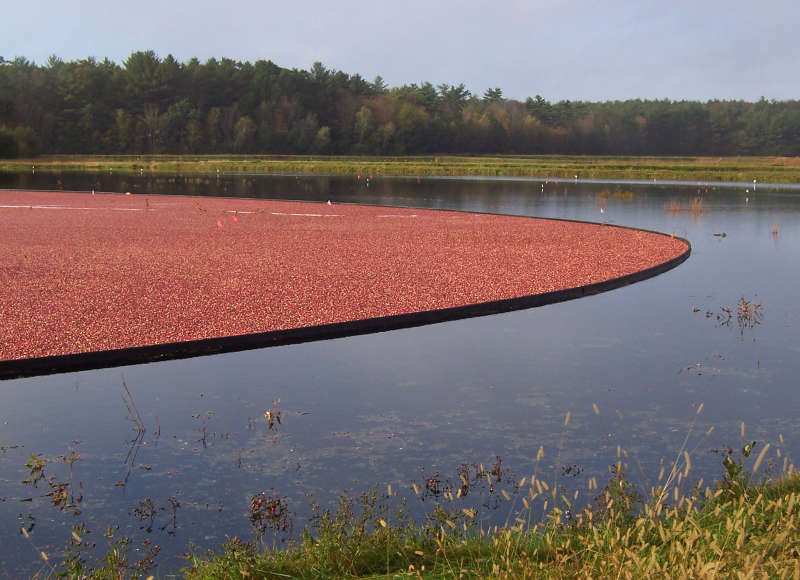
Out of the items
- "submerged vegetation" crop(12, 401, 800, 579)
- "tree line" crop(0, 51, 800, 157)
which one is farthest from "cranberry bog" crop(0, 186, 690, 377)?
"tree line" crop(0, 51, 800, 157)

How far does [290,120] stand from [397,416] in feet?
324

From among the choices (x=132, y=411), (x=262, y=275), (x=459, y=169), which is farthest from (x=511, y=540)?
(x=459, y=169)

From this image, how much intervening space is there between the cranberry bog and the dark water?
1.31 ft

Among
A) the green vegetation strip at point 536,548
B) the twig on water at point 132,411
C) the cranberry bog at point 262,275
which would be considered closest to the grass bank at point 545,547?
A: the green vegetation strip at point 536,548

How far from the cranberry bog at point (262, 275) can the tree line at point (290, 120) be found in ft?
212

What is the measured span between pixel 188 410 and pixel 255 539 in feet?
7.65

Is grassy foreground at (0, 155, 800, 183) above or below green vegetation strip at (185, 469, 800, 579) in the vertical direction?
above

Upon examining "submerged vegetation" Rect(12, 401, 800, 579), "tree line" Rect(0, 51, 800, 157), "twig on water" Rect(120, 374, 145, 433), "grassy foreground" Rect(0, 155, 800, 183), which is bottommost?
"twig on water" Rect(120, 374, 145, 433)

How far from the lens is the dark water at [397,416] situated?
4.93 m

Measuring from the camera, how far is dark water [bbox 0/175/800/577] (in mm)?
4934

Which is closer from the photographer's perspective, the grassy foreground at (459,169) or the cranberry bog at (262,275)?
the cranberry bog at (262,275)

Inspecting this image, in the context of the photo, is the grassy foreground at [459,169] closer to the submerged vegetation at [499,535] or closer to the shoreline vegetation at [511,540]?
the submerged vegetation at [499,535]

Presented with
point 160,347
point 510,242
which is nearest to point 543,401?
point 160,347

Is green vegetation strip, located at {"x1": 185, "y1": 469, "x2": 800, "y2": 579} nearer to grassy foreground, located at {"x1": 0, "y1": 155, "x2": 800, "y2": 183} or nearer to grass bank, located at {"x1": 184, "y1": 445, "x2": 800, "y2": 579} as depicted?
grass bank, located at {"x1": 184, "y1": 445, "x2": 800, "y2": 579}
